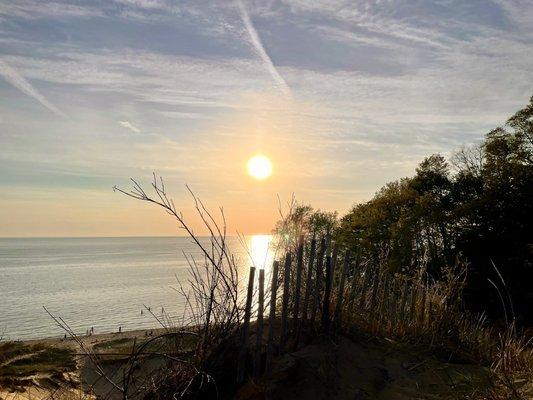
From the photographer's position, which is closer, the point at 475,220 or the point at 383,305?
the point at 383,305

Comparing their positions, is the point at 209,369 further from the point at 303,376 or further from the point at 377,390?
the point at 377,390

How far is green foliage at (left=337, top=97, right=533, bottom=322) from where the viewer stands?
22281mm

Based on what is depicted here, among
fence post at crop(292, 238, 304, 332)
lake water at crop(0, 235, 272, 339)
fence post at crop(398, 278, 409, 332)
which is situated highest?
fence post at crop(292, 238, 304, 332)

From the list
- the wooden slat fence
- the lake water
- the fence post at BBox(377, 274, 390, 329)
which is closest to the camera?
the wooden slat fence

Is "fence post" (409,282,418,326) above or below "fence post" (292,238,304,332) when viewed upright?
below

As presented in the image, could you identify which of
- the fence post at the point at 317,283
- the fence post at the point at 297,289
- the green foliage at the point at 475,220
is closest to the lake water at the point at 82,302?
the green foliage at the point at 475,220

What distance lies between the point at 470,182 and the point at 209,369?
27321 millimetres

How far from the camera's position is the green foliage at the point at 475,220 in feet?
73.1

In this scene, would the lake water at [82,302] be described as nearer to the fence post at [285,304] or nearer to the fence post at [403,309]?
the fence post at [403,309]

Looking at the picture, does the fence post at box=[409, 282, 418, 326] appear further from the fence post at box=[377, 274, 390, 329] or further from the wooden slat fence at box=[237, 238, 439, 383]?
the fence post at box=[377, 274, 390, 329]

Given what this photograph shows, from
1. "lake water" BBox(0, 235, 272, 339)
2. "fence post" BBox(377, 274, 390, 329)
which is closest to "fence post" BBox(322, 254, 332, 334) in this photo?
"fence post" BBox(377, 274, 390, 329)

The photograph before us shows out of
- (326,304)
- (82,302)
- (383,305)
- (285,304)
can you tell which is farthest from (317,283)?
(82,302)

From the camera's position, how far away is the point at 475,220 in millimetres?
24750

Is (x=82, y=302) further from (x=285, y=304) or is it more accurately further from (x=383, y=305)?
(x=285, y=304)
